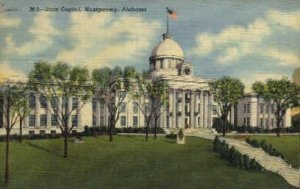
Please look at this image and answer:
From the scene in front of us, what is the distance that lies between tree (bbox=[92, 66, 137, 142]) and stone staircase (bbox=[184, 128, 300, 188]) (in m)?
0.81

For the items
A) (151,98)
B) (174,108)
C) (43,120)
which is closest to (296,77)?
(174,108)

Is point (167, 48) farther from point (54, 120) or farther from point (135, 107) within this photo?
point (54, 120)

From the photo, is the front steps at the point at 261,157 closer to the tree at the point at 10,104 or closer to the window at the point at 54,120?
the window at the point at 54,120

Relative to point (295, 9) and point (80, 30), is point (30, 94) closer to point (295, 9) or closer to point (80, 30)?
point (80, 30)

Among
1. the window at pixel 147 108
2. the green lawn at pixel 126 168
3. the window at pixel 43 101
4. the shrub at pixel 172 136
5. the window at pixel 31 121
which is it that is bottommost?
the green lawn at pixel 126 168

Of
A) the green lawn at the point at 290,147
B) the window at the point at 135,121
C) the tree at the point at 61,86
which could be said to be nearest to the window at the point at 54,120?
the tree at the point at 61,86

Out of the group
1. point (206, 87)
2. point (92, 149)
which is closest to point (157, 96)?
point (206, 87)

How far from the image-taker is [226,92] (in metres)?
5.77

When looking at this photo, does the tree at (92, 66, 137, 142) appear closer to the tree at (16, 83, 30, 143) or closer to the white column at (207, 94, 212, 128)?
the tree at (16, 83, 30, 143)

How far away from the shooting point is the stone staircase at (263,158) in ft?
18.5

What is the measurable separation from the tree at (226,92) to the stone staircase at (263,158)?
185 millimetres

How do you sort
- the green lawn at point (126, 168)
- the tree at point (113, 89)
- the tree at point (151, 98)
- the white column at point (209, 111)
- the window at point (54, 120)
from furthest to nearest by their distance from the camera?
1. the white column at point (209, 111)
2. the tree at point (151, 98)
3. the window at point (54, 120)
4. the tree at point (113, 89)
5. the green lawn at point (126, 168)

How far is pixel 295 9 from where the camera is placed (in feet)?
18.3

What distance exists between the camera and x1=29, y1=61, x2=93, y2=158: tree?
544cm
